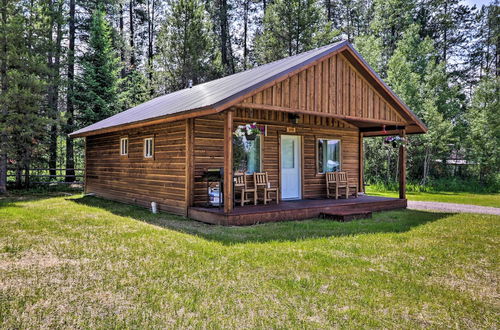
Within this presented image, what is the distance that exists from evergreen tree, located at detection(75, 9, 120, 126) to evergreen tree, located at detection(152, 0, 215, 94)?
3814mm

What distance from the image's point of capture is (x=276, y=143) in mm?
9977

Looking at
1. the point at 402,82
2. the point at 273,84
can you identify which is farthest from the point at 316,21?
the point at 273,84

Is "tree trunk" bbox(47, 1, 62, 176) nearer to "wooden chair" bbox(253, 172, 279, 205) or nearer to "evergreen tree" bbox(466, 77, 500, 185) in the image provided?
"wooden chair" bbox(253, 172, 279, 205)


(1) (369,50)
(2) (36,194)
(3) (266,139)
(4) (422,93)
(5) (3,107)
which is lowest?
(2) (36,194)

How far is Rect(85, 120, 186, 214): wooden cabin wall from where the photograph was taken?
876 cm

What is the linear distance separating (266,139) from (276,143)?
1.24ft

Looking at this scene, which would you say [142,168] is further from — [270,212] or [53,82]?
[53,82]

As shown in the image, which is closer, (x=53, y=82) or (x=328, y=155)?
(x=328, y=155)

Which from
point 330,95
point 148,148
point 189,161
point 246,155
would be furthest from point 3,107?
point 330,95

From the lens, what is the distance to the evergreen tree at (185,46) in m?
20.8

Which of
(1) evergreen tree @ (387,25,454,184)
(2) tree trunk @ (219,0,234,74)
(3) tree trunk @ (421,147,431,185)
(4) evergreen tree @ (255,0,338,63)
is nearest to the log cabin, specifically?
(1) evergreen tree @ (387,25,454,184)

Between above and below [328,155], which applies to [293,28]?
above

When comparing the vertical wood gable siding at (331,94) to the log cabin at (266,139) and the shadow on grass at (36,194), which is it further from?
the shadow on grass at (36,194)

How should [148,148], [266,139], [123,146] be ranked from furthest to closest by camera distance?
1. [123,146]
2. [148,148]
3. [266,139]
